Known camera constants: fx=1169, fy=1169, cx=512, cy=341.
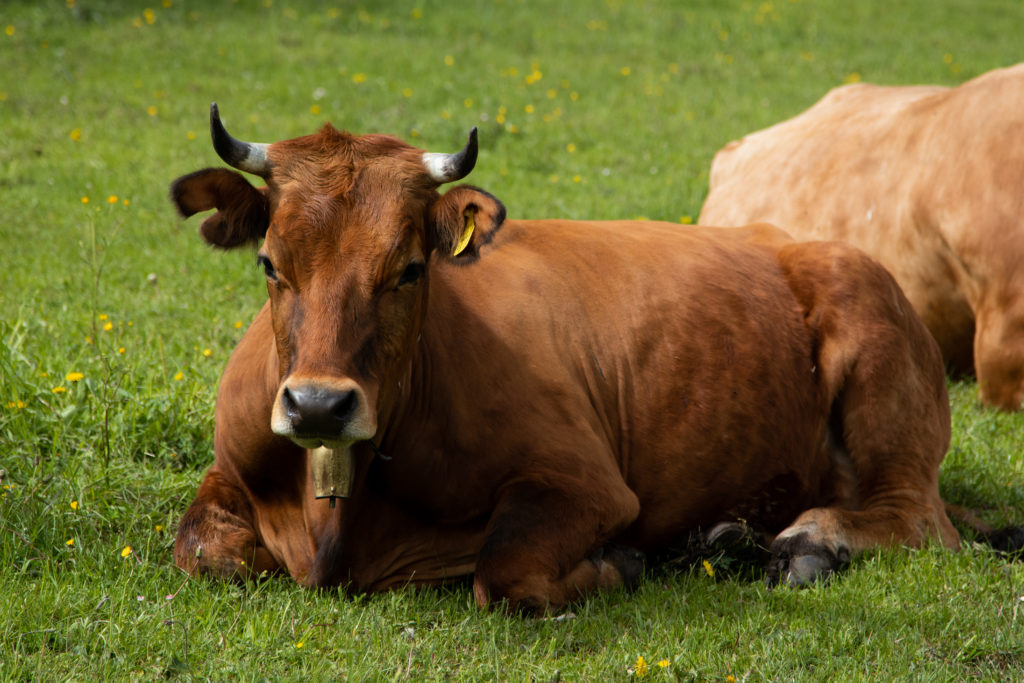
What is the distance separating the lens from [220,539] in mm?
4410

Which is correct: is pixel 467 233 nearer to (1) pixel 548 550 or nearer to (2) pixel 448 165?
(2) pixel 448 165

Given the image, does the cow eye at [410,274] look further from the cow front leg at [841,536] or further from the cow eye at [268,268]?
the cow front leg at [841,536]

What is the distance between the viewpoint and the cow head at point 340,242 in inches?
147

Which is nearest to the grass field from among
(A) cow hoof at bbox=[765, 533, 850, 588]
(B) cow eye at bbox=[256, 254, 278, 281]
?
(A) cow hoof at bbox=[765, 533, 850, 588]

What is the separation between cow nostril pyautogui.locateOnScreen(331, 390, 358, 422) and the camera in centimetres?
366

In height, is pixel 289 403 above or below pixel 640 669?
above

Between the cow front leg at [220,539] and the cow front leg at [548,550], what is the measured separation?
2.85ft

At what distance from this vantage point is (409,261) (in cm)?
407

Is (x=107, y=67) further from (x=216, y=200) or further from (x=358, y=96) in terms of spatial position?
(x=216, y=200)

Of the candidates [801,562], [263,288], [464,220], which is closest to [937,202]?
[801,562]

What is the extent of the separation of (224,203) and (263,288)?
402 cm

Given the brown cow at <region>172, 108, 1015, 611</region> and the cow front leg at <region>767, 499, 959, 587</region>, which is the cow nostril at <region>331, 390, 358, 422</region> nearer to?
the brown cow at <region>172, 108, 1015, 611</region>

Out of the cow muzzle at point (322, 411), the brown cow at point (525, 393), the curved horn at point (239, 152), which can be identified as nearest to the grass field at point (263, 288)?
the brown cow at point (525, 393)

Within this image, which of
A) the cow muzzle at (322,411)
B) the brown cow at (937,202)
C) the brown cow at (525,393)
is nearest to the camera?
the cow muzzle at (322,411)
